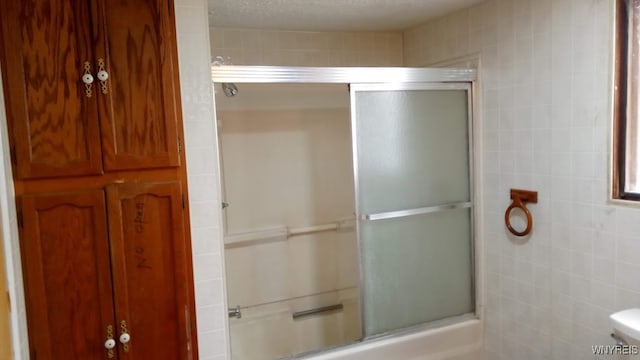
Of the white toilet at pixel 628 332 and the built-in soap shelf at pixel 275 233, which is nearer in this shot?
the white toilet at pixel 628 332

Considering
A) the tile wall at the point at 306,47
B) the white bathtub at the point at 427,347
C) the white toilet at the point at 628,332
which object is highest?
the tile wall at the point at 306,47

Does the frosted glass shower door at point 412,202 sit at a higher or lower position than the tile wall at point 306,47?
lower

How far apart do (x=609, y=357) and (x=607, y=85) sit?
1.22 m

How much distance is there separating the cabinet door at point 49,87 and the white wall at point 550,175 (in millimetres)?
2018

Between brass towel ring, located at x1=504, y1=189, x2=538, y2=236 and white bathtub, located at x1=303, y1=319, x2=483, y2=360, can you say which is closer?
brass towel ring, located at x1=504, y1=189, x2=538, y2=236

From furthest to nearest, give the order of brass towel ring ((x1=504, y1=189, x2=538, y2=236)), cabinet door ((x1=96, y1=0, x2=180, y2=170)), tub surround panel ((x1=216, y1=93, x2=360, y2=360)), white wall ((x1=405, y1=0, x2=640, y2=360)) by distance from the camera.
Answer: tub surround panel ((x1=216, y1=93, x2=360, y2=360)) < brass towel ring ((x1=504, y1=189, x2=538, y2=236)) < white wall ((x1=405, y1=0, x2=640, y2=360)) < cabinet door ((x1=96, y1=0, x2=180, y2=170))

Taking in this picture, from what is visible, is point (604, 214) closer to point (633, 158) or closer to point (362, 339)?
point (633, 158)

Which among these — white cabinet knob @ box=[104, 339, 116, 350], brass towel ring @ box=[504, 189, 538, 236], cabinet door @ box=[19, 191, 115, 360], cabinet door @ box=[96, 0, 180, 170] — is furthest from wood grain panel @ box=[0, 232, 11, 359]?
brass towel ring @ box=[504, 189, 538, 236]

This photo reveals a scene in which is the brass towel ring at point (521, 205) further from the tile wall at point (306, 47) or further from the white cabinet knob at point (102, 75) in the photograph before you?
the white cabinet knob at point (102, 75)

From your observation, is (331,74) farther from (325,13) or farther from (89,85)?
(89,85)

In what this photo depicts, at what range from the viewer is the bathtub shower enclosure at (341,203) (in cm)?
235

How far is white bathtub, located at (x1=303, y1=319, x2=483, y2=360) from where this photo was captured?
2328 millimetres

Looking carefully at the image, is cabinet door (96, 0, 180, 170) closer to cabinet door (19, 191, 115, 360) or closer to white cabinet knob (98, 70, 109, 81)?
white cabinet knob (98, 70, 109, 81)

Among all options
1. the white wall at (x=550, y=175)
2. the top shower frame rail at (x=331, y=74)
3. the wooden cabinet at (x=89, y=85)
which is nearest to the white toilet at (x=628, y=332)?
the white wall at (x=550, y=175)
